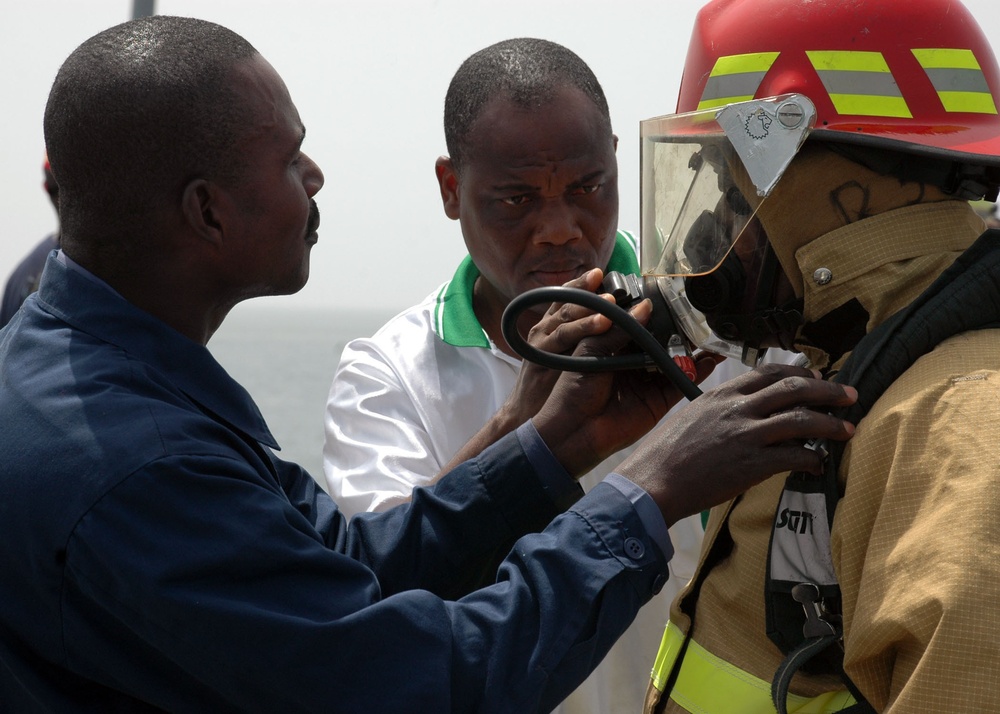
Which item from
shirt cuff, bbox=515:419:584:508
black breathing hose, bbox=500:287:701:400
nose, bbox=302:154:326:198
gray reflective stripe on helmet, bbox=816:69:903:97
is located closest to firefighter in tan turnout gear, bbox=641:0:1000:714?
gray reflective stripe on helmet, bbox=816:69:903:97

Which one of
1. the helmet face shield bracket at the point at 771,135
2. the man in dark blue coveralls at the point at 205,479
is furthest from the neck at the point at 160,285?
the helmet face shield bracket at the point at 771,135

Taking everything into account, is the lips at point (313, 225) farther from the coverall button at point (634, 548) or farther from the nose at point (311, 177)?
the coverall button at point (634, 548)

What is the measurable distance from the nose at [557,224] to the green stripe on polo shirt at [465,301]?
26cm

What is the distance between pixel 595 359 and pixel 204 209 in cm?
79

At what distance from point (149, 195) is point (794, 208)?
3.78 ft

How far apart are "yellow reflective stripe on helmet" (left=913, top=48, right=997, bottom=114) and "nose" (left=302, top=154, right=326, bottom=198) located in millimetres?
1150

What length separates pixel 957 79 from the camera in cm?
210

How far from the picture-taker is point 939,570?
1.53 m

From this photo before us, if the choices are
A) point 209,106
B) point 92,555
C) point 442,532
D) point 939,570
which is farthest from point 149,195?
point 939,570

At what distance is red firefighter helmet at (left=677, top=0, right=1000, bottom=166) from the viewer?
2025 millimetres

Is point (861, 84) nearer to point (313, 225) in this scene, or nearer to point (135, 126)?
point (313, 225)

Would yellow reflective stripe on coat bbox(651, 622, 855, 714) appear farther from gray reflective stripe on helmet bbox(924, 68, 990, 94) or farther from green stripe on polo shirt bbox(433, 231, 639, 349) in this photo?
green stripe on polo shirt bbox(433, 231, 639, 349)

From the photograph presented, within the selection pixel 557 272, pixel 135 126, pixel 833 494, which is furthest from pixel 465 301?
pixel 833 494

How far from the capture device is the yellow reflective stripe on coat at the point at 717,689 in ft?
6.24
